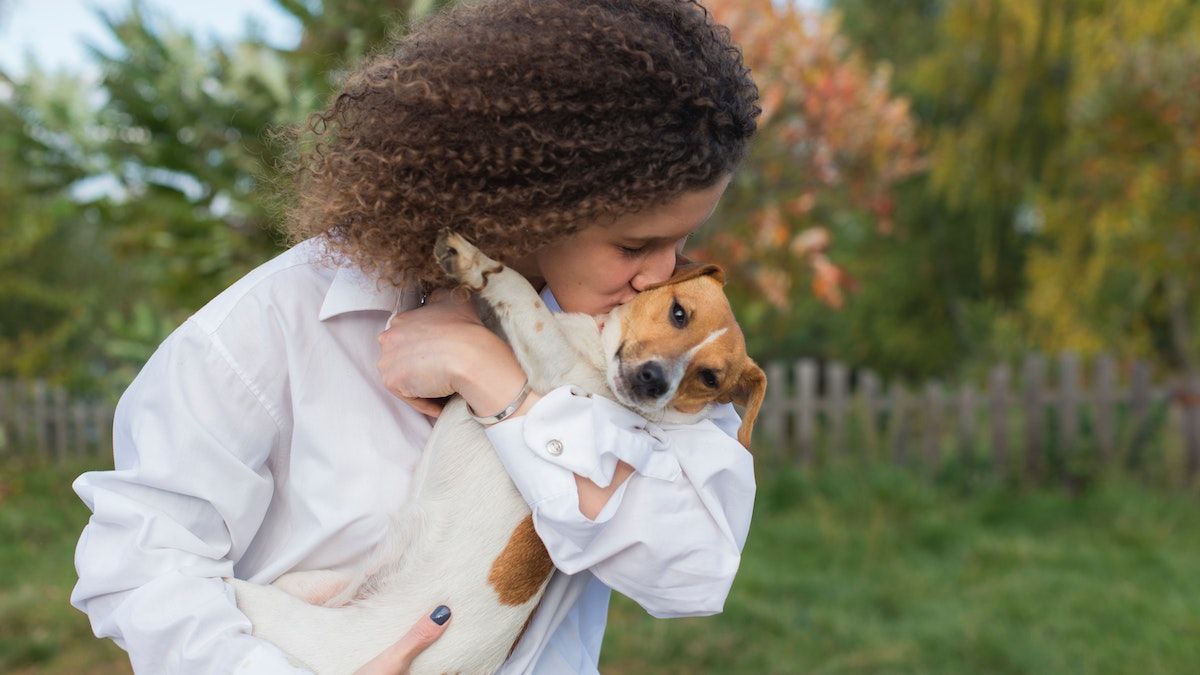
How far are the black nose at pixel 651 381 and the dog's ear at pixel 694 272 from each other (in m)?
0.17

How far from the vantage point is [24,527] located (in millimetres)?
8141

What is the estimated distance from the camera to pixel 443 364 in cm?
178

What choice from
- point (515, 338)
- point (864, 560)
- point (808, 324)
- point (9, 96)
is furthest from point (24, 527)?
point (808, 324)

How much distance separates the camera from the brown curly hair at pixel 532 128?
176cm

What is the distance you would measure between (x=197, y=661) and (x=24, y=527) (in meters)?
7.65

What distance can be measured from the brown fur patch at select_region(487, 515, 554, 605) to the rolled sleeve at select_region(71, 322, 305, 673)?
0.38 metres

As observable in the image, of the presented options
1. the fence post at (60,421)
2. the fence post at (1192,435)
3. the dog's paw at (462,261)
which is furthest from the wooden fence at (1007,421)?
the dog's paw at (462,261)

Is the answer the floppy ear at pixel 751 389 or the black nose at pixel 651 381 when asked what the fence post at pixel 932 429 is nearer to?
the floppy ear at pixel 751 389

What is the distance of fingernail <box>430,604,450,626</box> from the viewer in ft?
5.85

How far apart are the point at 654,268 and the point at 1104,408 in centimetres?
789

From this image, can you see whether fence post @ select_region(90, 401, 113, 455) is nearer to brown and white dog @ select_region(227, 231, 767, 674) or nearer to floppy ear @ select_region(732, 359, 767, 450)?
floppy ear @ select_region(732, 359, 767, 450)

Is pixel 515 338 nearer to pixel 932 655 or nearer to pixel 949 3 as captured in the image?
pixel 932 655

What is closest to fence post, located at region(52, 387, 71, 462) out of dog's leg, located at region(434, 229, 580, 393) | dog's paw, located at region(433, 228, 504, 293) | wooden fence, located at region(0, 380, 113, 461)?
wooden fence, located at region(0, 380, 113, 461)

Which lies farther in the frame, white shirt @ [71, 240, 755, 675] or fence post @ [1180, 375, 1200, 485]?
fence post @ [1180, 375, 1200, 485]
